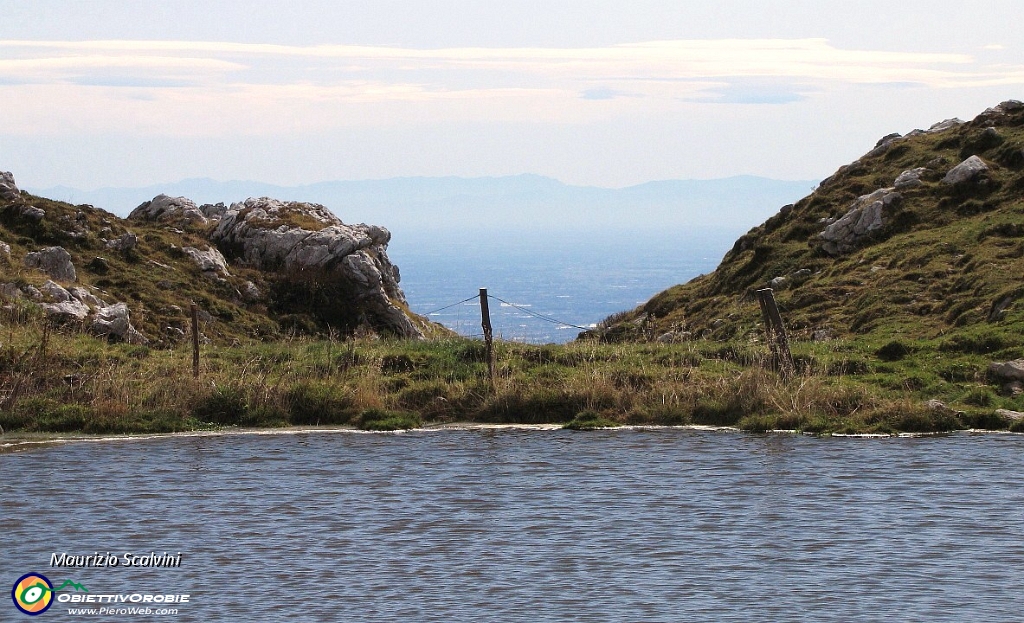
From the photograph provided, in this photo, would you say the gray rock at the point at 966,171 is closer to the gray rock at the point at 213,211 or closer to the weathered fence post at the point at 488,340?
the weathered fence post at the point at 488,340

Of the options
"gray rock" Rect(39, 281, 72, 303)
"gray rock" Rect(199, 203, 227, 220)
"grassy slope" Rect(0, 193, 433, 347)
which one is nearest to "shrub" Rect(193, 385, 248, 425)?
"grassy slope" Rect(0, 193, 433, 347)

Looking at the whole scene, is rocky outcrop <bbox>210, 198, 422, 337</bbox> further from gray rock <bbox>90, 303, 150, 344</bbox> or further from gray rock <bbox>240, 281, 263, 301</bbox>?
gray rock <bbox>90, 303, 150, 344</bbox>

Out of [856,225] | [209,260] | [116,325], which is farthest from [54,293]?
[856,225]

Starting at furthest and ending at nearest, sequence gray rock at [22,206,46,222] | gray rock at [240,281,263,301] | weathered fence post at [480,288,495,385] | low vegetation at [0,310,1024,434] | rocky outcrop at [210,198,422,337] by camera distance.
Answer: rocky outcrop at [210,198,422,337] < gray rock at [240,281,263,301] < gray rock at [22,206,46,222] < weathered fence post at [480,288,495,385] < low vegetation at [0,310,1024,434]

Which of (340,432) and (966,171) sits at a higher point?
(966,171)

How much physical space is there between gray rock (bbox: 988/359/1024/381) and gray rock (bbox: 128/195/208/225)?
4121 centimetres

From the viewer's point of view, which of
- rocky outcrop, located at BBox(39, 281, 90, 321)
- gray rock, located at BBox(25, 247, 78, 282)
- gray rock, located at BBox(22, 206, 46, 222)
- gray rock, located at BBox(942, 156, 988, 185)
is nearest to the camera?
rocky outcrop, located at BBox(39, 281, 90, 321)

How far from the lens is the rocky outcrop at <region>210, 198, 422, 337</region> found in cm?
5284

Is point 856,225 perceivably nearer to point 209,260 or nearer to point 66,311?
point 209,260

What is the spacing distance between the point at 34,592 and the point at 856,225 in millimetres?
41695

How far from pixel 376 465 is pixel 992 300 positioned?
2082 centimetres

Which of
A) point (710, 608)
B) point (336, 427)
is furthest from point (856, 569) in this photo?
point (336, 427)

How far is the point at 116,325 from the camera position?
41.0m

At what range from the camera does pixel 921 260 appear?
4519 centimetres
